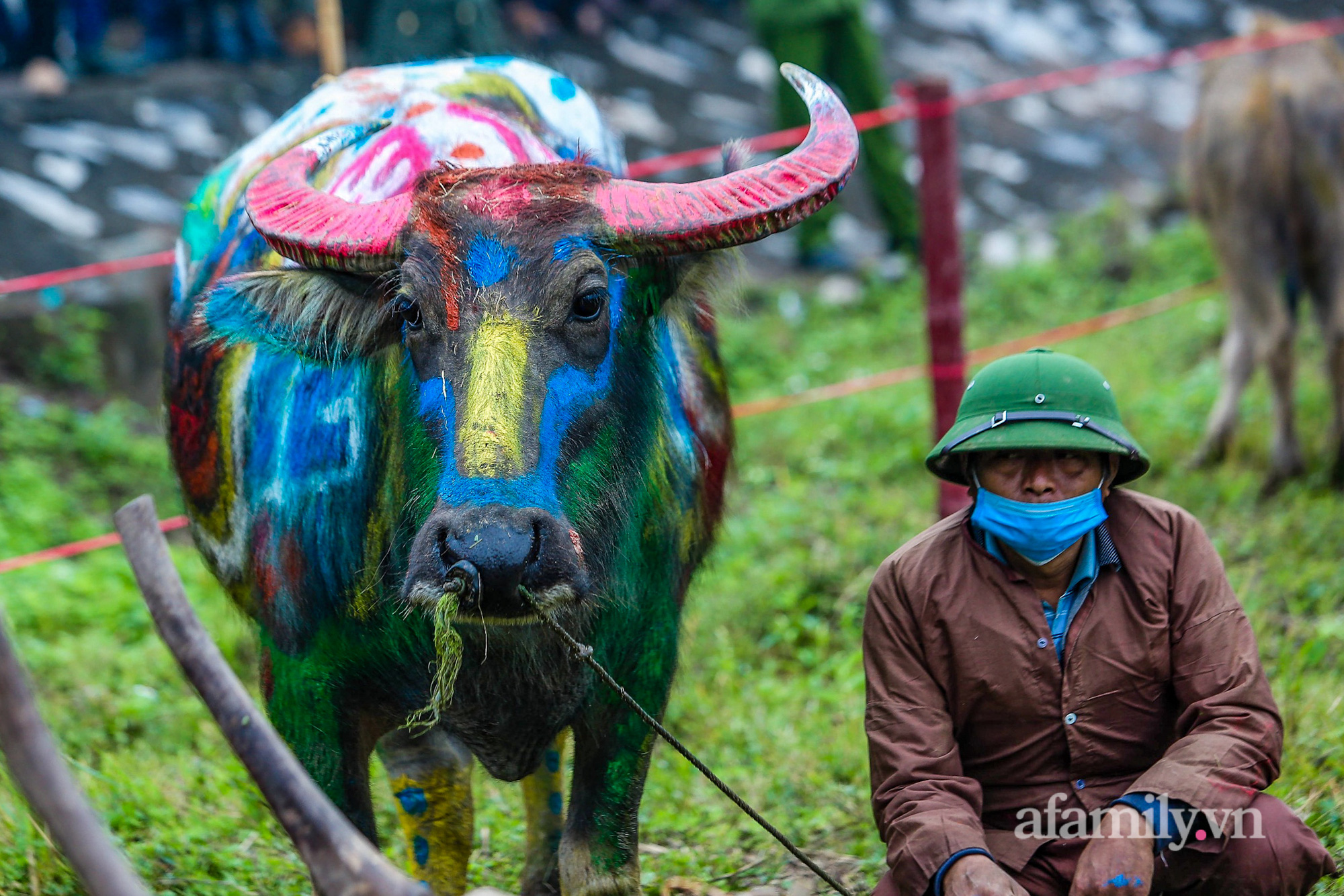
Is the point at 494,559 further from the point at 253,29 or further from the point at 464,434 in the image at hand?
the point at 253,29

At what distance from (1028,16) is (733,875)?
11338 millimetres

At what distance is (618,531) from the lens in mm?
3008

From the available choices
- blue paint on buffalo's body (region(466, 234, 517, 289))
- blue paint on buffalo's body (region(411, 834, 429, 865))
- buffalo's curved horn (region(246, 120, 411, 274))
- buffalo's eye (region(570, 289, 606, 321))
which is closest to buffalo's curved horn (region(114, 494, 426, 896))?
buffalo's curved horn (region(246, 120, 411, 274))

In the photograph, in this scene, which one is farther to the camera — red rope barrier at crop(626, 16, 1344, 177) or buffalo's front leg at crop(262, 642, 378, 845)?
red rope barrier at crop(626, 16, 1344, 177)

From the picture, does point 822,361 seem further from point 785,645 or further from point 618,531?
point 618,531

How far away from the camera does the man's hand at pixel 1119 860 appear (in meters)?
2.66

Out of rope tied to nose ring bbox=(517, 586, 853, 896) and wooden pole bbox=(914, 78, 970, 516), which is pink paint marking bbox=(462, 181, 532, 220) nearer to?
rope tied to nose ring bbox=(517, 586, 853, 896)

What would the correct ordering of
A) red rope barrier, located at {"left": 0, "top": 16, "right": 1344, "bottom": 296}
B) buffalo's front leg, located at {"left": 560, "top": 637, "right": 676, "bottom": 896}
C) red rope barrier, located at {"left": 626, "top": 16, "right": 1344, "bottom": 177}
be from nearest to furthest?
buffalo's front leg, located at {"left": 560, "top": 637, "right": 676, "bottom": 896} → red rope barrier, located at {"left": 0, "top": 16, "right": 1344, "bottom": 296} → red rope barrier, located at {"left": 626, "top": 16, "right": 1344, "bottom": 177}

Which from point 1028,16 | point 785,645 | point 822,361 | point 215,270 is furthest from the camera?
point 1028,16

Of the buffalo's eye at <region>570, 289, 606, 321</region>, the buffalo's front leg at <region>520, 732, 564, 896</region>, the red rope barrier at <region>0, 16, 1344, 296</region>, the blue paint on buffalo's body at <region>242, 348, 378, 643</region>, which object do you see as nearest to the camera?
the buffalo's eye at <region>570, 289, 606, 321</region>

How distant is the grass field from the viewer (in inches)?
156

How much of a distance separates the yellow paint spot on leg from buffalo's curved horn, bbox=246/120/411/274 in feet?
4.92

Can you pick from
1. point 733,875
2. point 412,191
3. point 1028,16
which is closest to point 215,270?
point 412,191

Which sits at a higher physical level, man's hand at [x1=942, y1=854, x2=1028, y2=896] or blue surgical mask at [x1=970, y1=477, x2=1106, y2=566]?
blue surgical mask at [x1=970, y1=477, x2=1106, y2=566]
